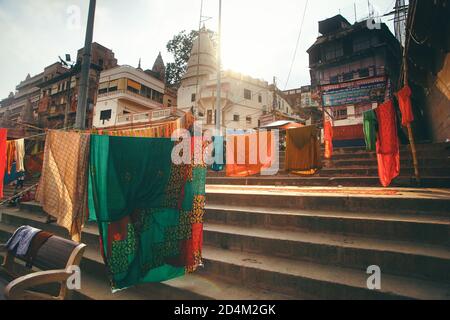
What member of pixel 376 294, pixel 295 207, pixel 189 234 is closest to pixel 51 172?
pixel 189 234

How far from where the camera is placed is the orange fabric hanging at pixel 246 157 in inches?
351

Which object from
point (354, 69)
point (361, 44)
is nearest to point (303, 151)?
point (354, 69)

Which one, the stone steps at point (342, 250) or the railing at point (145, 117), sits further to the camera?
the railing at point (145, 117)

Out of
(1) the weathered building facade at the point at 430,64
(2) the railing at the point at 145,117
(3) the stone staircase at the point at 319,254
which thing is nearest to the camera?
(3) the stone staircase at the point at 319,254

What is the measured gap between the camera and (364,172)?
829cm

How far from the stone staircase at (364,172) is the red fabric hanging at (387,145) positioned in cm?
68

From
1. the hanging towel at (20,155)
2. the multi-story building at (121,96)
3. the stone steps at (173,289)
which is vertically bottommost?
the stone steps at (173,289)

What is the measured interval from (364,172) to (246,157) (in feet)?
14.4

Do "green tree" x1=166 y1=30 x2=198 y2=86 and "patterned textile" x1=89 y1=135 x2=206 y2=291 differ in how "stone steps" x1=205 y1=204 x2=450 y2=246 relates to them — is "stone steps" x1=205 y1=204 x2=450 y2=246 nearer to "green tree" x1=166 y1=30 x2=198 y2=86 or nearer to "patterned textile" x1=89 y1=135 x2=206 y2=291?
"patterned textile" x1=89 y1=135 x2=206 y2=291

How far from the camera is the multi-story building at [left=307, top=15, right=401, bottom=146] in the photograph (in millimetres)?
22547

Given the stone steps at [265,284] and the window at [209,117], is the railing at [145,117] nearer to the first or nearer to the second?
the window at [209,117]

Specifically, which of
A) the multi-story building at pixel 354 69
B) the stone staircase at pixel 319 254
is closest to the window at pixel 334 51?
the multi-story building at pixel 354 69

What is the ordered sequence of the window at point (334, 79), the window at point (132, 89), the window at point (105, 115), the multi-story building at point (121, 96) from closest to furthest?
the window at point (334, 79)
the multi-story building at point (121, 96)
the window at point (105, 115)
the window at point (132, 89)

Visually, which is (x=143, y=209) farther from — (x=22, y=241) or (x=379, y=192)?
(x=379, y=192)
